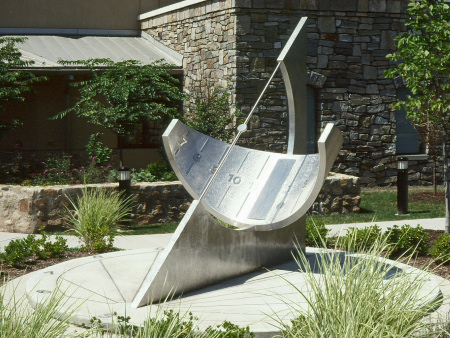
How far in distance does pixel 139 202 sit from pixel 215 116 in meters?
3.56

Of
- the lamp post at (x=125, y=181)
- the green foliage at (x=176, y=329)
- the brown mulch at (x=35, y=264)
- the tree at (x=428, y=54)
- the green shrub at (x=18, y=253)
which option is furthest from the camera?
the lamp post at (x=125, y=181)

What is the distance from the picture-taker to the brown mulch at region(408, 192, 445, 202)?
594 inches

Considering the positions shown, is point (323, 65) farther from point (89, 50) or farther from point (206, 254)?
point (206, 254)

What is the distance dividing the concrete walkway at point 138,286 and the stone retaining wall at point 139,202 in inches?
123

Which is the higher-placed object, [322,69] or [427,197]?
[322,69]

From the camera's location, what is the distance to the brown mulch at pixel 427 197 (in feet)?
49.5

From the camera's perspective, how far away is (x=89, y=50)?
18.5 meters

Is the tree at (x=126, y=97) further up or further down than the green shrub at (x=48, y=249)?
further up

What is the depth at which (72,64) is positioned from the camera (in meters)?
17.0

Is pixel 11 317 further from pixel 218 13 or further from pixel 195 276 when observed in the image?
pixel 218 13

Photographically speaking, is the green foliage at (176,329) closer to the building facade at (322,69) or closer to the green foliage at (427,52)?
the green foliage at (427,52)

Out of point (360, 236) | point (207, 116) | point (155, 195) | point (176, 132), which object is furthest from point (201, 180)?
point (207, 116)

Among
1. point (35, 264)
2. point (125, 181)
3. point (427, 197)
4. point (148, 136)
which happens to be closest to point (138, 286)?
point (35, 264)

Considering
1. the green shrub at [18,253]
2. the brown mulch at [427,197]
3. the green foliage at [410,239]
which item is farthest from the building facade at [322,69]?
the green shrub at [18,253]
